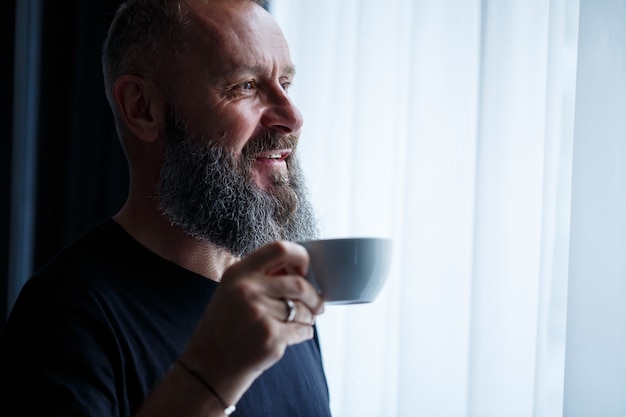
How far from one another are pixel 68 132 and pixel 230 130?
1352 millimetres

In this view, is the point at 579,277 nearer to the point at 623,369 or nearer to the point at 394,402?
the point at 623,369

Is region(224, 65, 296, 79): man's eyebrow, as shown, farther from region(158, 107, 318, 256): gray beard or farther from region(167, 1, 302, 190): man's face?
region(158, 107, 318, 256): gray beard

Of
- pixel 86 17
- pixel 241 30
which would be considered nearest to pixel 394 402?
pixel 241 30

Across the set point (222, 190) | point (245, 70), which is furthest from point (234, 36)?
point (222, 190)

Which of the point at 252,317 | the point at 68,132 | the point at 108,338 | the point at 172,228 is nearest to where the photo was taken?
the point at 252,317

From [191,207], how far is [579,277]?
926mm

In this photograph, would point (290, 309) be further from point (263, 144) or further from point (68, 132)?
point (68, 132)

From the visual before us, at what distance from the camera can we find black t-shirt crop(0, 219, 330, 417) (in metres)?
0.91

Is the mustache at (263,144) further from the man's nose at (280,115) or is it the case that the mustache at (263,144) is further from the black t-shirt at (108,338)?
the black t-shirt at (108,338)

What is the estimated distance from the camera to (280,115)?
129 cm

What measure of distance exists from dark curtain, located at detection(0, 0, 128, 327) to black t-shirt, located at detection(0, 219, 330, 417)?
1249mm

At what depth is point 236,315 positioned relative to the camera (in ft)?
2.56

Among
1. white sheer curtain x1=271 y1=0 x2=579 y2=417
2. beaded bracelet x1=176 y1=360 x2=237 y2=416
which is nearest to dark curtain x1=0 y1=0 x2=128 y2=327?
white sheer curtain x1=271 y1=0 x2=579 y2=417

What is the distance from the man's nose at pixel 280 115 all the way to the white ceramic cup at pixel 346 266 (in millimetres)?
514
